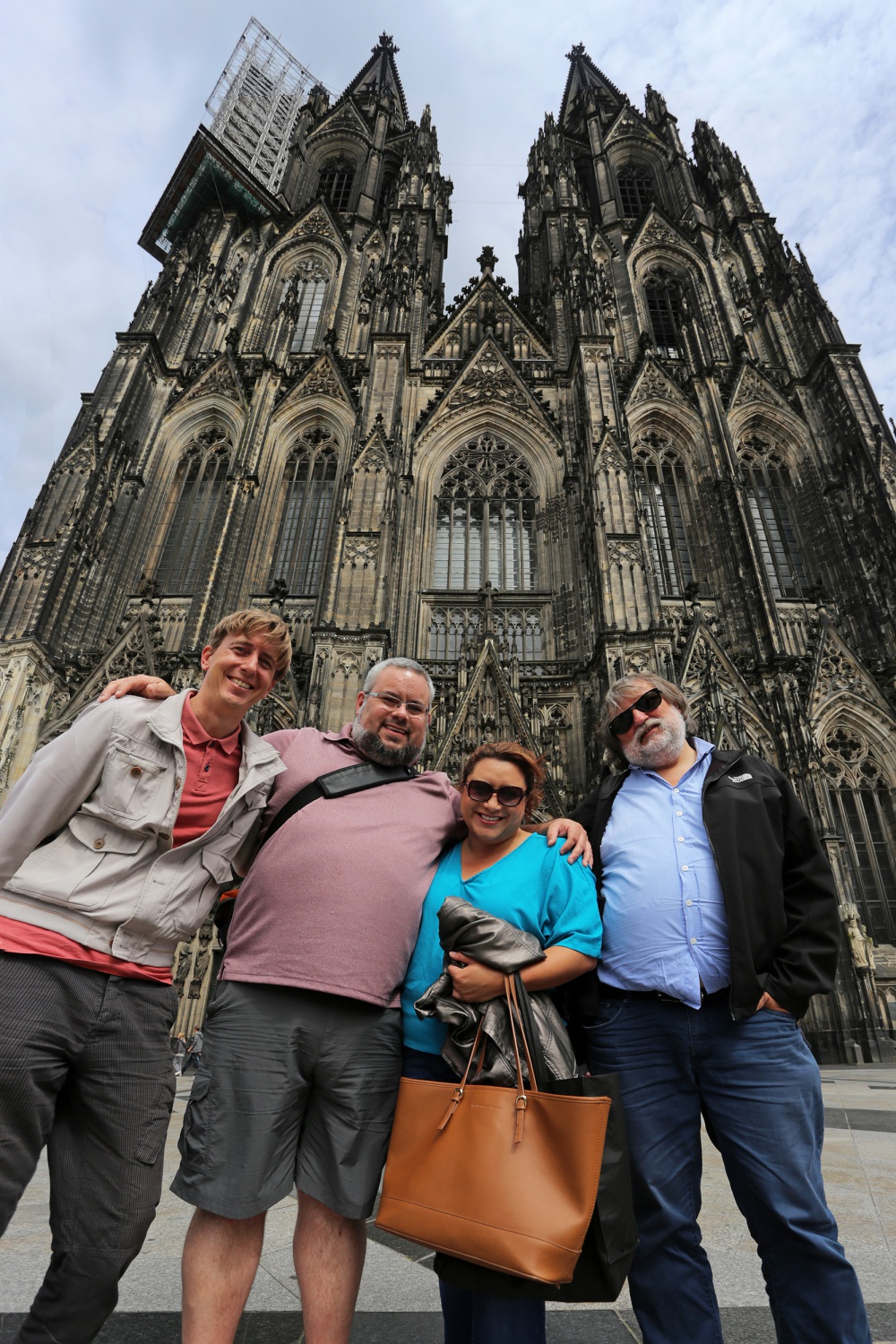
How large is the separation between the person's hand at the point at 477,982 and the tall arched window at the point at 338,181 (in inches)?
1187

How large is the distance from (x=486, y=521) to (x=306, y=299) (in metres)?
11.7

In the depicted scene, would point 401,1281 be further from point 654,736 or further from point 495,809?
point 654,736

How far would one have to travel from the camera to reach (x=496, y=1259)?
1432 millimetres

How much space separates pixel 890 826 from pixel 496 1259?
14.3 m

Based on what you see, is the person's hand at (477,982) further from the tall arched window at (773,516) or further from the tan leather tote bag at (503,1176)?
the tall arched window at (773,516)

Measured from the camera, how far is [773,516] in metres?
17.1

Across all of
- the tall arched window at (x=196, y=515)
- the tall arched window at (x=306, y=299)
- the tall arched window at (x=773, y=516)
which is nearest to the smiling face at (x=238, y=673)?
the tall arched window at (x=196, y=515)

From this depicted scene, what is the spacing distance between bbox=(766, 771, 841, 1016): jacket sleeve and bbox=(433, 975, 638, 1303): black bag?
60cm

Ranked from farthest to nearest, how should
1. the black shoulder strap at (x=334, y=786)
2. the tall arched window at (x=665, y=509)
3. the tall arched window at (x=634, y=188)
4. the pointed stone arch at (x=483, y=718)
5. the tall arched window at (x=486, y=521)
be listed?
1. the tall arched window at (x=634, y=188)
2. the tall arched window at (x=486, y=521)
3. the tall arched window at (x=665, y=509)
4. the pointed stone arch at (x=483, y=718)
5. the black shoulder strap at (x=334, y=786)

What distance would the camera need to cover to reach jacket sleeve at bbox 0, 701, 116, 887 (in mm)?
1791

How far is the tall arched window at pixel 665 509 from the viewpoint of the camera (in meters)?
16.0

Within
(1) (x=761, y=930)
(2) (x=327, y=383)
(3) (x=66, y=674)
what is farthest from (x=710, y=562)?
(1) (x=761, y=930)

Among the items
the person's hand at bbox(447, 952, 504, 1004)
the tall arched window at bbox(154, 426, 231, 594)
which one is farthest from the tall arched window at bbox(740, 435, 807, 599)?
the person's hand at bbox(447, 952, 504, 1004)

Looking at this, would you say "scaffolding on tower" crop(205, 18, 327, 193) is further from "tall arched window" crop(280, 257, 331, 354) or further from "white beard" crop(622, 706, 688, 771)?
"white beard" crop(622, 706, 688, 771)
